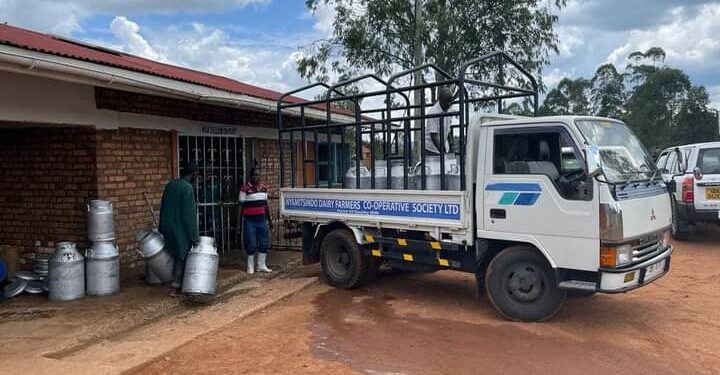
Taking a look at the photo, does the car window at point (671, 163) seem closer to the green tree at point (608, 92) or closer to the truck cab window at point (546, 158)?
the truck cab window at point (546, 158)

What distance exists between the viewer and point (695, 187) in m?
10.5

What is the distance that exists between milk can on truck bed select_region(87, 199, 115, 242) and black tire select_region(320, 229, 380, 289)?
2709 millimetres

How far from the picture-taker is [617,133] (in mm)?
6215

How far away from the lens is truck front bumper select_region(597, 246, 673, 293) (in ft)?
17.7

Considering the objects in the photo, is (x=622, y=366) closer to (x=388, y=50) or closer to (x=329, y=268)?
(x=329, y=268)

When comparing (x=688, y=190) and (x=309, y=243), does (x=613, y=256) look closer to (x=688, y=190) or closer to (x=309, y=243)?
(x=309, y=243)

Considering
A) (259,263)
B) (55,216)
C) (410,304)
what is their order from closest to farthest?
1. (410,304)
2. (55,216)
3. (259,263)

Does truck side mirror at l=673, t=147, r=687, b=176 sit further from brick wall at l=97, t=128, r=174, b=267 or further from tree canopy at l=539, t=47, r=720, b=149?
tree canopy at l=539, t=47, r=720, b=149

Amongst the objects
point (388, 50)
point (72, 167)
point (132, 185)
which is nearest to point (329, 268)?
point (132, 185)

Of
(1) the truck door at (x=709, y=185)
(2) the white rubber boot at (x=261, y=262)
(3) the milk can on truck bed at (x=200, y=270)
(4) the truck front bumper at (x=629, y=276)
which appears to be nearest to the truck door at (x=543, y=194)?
(4) the truck front bumper at (x=629, y=276)

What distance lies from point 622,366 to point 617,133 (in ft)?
8.41

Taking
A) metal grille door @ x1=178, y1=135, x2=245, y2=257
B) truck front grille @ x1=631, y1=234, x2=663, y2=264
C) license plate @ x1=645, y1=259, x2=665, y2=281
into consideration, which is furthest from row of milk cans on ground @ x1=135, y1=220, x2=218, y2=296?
license plate @ x1=645, y1=259, x2=665, y2=281

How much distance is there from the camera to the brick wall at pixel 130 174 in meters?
Answer: 7.76

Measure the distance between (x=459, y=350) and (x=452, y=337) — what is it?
0.38 metres
